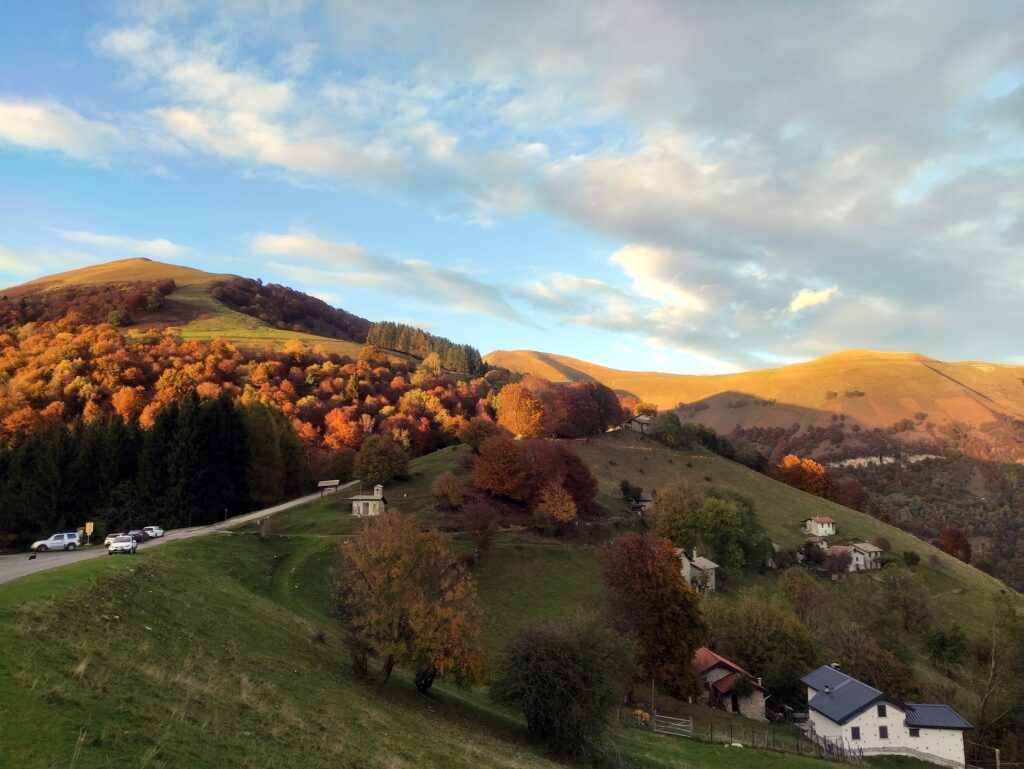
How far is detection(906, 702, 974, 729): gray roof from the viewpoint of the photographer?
41.4 m

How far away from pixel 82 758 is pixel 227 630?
666 inches

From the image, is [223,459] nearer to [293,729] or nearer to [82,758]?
[293,729]

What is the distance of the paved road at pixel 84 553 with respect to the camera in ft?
113

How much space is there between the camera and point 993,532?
153m

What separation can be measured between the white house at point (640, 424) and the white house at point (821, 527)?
1700 inches

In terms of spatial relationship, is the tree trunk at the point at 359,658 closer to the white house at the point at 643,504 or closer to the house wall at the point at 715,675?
the house wall at the point at 715,675

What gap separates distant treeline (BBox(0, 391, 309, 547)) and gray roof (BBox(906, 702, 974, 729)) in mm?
67303

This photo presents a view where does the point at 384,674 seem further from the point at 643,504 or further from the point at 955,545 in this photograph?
the point at 955,545

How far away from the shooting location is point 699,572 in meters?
74.6

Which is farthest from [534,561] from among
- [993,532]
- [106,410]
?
[993,532]

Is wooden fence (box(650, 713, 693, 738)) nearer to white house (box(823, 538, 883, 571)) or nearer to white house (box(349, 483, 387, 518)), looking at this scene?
white house (box(349, 483, 387, 518))

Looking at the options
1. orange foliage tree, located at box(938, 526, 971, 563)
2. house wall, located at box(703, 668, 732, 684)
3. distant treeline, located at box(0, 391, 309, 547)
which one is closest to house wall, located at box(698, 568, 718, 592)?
house wall, located at box(703, 668, 732, 684)

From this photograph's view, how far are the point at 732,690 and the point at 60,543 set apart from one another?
58482 millimetres

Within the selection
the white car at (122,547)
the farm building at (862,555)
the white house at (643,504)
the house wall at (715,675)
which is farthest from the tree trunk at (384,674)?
the farm building at (862,555)
